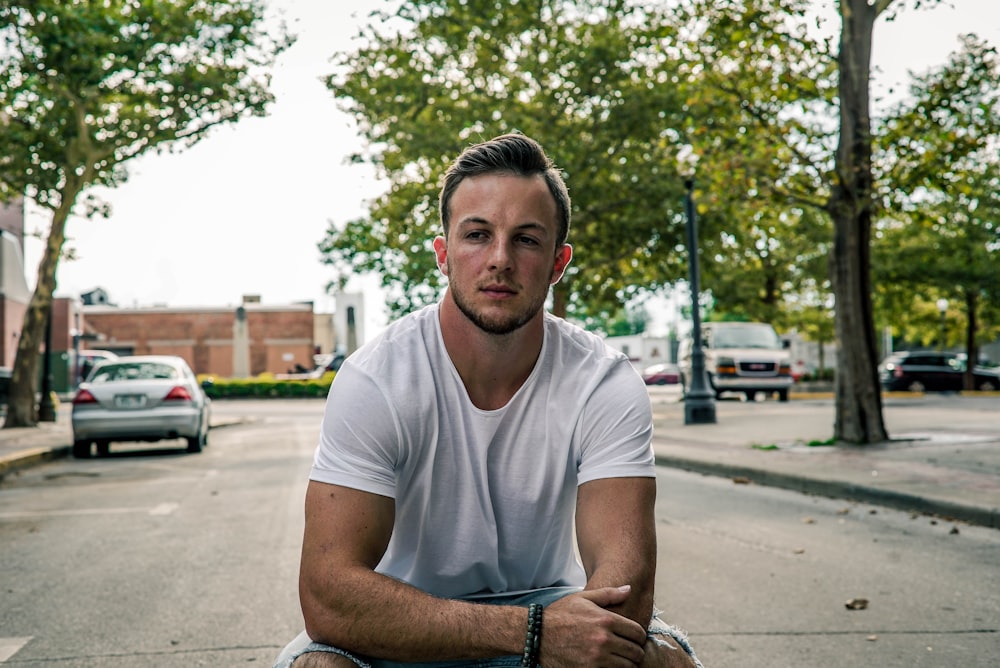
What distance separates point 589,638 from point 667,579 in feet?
12.3

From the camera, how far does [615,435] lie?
8.86 ft

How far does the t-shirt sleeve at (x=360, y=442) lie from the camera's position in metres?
2.54

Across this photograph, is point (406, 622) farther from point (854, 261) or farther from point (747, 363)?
point (747, 363)

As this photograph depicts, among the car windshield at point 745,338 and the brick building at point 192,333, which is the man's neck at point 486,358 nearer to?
the car windshield at point 745,338

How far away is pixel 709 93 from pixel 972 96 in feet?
9.88

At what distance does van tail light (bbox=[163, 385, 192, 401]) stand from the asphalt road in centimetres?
481

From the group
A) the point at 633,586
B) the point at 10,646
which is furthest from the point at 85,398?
the point at 633,586

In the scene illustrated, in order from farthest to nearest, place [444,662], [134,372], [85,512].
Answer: [134,372] → [85,512] → [444,662]

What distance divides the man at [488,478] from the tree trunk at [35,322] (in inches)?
772

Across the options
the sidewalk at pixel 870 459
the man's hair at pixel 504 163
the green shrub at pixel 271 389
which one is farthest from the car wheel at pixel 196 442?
the green shrub at pixel 271 389

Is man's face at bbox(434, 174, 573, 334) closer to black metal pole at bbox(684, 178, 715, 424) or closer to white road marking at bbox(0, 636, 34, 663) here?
white road marking at bbox(0, 636, 34, 663)

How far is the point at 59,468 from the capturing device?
44.9 feet

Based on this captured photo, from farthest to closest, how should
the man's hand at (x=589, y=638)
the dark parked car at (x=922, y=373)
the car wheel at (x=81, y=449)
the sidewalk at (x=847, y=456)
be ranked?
1. the dark parked car at (x=922, y=373)
2. the car wheel at (x=81, y=449)
3. the sidewalk at (x=847, y=456)
4. the man's hand at (x=589, y=638)

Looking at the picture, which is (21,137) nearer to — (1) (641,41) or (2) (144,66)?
(2) (144,66)
